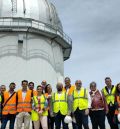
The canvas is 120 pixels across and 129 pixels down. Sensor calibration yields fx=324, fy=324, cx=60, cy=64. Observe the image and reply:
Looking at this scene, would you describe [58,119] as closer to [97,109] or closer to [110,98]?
[97,109]

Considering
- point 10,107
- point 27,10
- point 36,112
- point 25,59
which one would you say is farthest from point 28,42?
point 36,112

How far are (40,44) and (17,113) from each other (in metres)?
13.6

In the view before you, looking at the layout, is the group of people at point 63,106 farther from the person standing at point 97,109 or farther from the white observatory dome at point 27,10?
the white observatory dome at point 27,10

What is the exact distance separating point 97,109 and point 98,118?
292 millimetres

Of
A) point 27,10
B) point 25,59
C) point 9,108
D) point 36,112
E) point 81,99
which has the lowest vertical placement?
point 36,112

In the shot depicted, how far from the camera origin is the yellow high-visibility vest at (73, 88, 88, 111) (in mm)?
10304

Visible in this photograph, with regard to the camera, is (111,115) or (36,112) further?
(111,115)

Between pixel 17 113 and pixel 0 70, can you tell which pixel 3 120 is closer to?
pixel 17 113

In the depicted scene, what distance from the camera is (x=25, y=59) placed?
75.6 ft

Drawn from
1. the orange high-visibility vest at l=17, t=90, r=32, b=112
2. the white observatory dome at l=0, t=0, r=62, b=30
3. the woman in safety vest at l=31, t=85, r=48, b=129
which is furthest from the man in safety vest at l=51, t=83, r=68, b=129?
the white observatory dome at l=0, t=0, r=62, b=30

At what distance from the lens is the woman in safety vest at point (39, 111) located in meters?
10.4

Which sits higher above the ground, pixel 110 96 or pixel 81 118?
pixel 110 96

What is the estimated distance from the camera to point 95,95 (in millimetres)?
10508

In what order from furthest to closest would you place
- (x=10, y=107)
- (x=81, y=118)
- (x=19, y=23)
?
(x=19, y=23), (x=10, y=107), (x=81, y=118)
